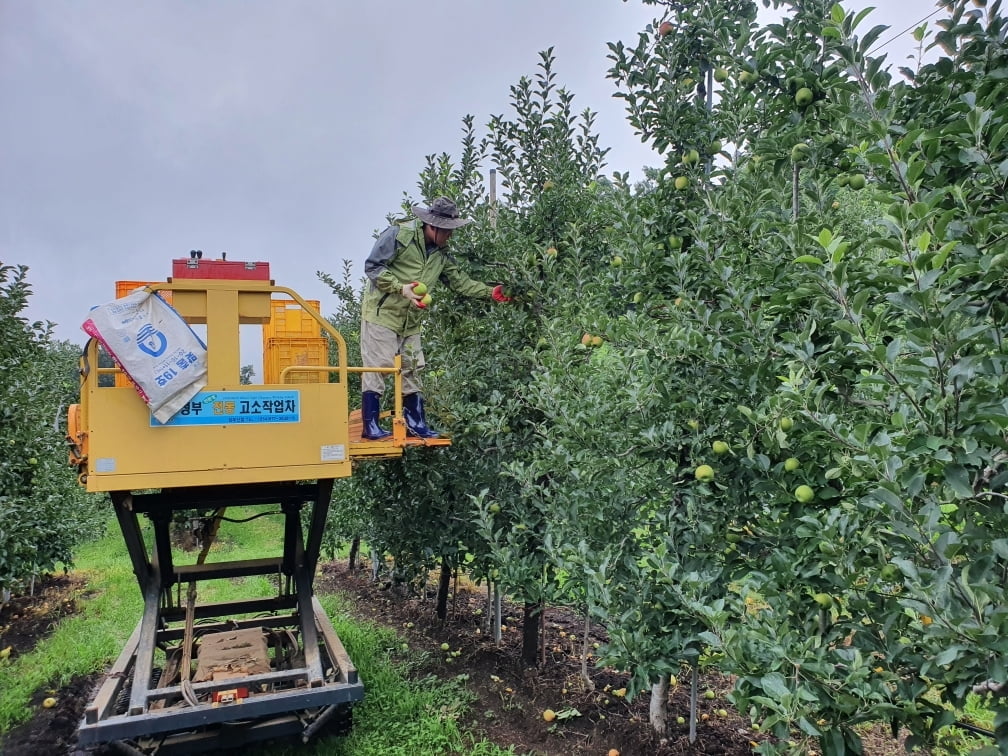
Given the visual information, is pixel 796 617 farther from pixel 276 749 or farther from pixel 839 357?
pixel 276 749

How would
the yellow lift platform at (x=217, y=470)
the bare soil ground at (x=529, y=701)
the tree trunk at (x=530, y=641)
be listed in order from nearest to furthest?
the yellow lift platform at (x=217, y=470) → the bare soil ground at (x=529, y=701) → the tree trunk at (x=530, y=641)

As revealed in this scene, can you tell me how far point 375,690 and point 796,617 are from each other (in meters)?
3.67

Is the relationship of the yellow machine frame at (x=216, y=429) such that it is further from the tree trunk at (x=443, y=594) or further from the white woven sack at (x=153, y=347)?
the tree trunk at (x=443, y=594)

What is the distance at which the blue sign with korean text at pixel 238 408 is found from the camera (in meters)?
3.94

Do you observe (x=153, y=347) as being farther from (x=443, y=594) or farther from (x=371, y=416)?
(x=443, y=594)

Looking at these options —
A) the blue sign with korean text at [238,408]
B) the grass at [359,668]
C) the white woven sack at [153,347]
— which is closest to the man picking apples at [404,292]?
the blue sign with korean text at [238,408]

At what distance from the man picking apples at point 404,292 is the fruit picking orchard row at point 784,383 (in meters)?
0.43

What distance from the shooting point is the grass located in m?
4.47

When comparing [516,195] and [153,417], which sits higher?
[516,195]

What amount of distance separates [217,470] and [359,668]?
8.52 ft

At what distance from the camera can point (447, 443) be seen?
5.15m

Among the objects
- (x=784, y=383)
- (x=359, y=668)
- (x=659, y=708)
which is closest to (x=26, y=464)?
(x=359, y=668)

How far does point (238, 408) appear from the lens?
4.04m

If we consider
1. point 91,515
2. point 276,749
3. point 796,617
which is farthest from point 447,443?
point 91,515
